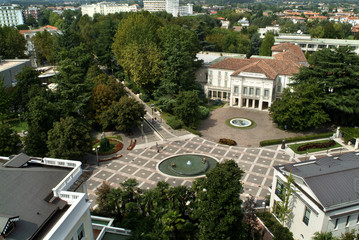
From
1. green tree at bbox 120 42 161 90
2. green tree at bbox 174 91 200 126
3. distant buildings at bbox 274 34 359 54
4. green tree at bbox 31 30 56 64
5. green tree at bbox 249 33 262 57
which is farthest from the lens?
distant buildings at bbox 274 34 359 54

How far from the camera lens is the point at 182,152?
1781 inches

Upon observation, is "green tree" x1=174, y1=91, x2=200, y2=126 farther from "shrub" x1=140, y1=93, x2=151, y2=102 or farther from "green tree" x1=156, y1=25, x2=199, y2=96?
"shrub" x1=140, y1=93, x2=151, y2=102

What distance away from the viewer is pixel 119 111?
47938 mm

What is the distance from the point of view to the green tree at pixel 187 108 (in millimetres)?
51875

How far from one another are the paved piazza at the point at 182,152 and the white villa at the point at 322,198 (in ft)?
25.0

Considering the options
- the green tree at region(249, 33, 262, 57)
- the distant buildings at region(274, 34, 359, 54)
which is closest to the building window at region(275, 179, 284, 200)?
the green tree at region(249, 33, 262, 57)

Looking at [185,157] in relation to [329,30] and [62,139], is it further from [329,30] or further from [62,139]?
[329,30]

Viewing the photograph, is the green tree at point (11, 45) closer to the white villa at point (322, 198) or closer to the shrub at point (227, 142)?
the shrub at point (227, 142)

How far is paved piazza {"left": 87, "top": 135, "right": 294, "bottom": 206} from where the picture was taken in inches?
1470

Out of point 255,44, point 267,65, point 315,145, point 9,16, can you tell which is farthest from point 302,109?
point 9,16

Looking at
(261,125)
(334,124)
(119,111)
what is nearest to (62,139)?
(119,111)

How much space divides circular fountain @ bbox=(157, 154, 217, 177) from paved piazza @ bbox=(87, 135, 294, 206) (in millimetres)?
932

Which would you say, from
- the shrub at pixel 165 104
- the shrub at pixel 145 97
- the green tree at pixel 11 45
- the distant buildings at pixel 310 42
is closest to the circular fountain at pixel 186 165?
the shrub at pixel 165 104

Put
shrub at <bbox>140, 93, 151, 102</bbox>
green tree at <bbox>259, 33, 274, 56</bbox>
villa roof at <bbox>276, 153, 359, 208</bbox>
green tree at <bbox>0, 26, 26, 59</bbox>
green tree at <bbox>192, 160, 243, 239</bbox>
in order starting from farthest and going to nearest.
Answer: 1. green tree at <bbox>259, 33, 274, 56</bbox>
2. green tree at <bbox>0, 26, 26, 59</bbox>
3. shrub at <bbox>140, 93, 151, 102</bbox>
4. villa roof at <bbox>276, 153, 359, 208</bbox>
5. green tree at <bbox>192, 160, 243, 239</bbox>
